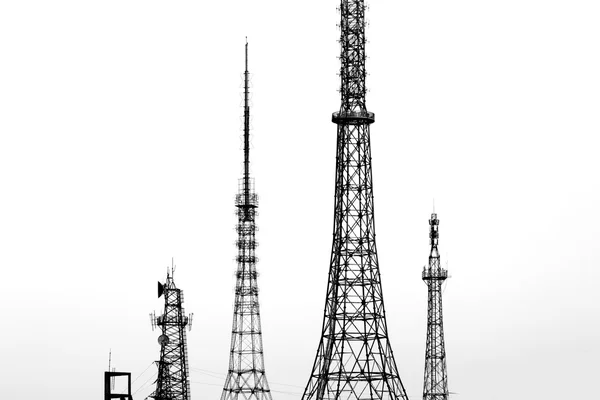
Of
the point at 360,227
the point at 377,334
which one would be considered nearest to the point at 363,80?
the point at 360,227

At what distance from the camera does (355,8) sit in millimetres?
73250

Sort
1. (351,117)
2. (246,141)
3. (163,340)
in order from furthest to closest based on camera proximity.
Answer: (246,141), (163,340), (351,117)

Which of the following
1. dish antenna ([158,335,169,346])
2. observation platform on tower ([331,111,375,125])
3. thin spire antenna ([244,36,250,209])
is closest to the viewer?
observation platform on tower ([331,111,375,125])

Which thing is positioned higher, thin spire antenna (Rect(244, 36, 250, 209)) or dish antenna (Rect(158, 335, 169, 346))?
thin spire antenna (Rect(244, 36, 250, 209))

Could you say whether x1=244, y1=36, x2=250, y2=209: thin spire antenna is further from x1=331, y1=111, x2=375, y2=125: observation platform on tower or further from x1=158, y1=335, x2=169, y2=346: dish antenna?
x1=331, y1=111, x2=375, y2=125: observation platform on tower

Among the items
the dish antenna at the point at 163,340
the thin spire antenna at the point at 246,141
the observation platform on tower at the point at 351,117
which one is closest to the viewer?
the observation platform on tower at the point at 351,117

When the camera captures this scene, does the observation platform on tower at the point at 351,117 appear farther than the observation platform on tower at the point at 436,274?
No

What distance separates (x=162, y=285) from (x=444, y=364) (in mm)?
23999

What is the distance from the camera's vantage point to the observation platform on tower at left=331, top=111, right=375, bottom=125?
72188 mm

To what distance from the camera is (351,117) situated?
72.1 m

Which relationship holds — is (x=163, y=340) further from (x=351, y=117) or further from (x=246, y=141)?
(x=351, y=117)

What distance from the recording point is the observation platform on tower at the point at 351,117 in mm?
72188

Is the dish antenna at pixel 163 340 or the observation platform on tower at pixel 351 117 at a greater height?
the observation platform on tower at pixel 351 117

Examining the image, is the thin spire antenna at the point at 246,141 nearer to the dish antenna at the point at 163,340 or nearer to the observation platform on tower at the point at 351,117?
the dish antenna at the point at 163,340
